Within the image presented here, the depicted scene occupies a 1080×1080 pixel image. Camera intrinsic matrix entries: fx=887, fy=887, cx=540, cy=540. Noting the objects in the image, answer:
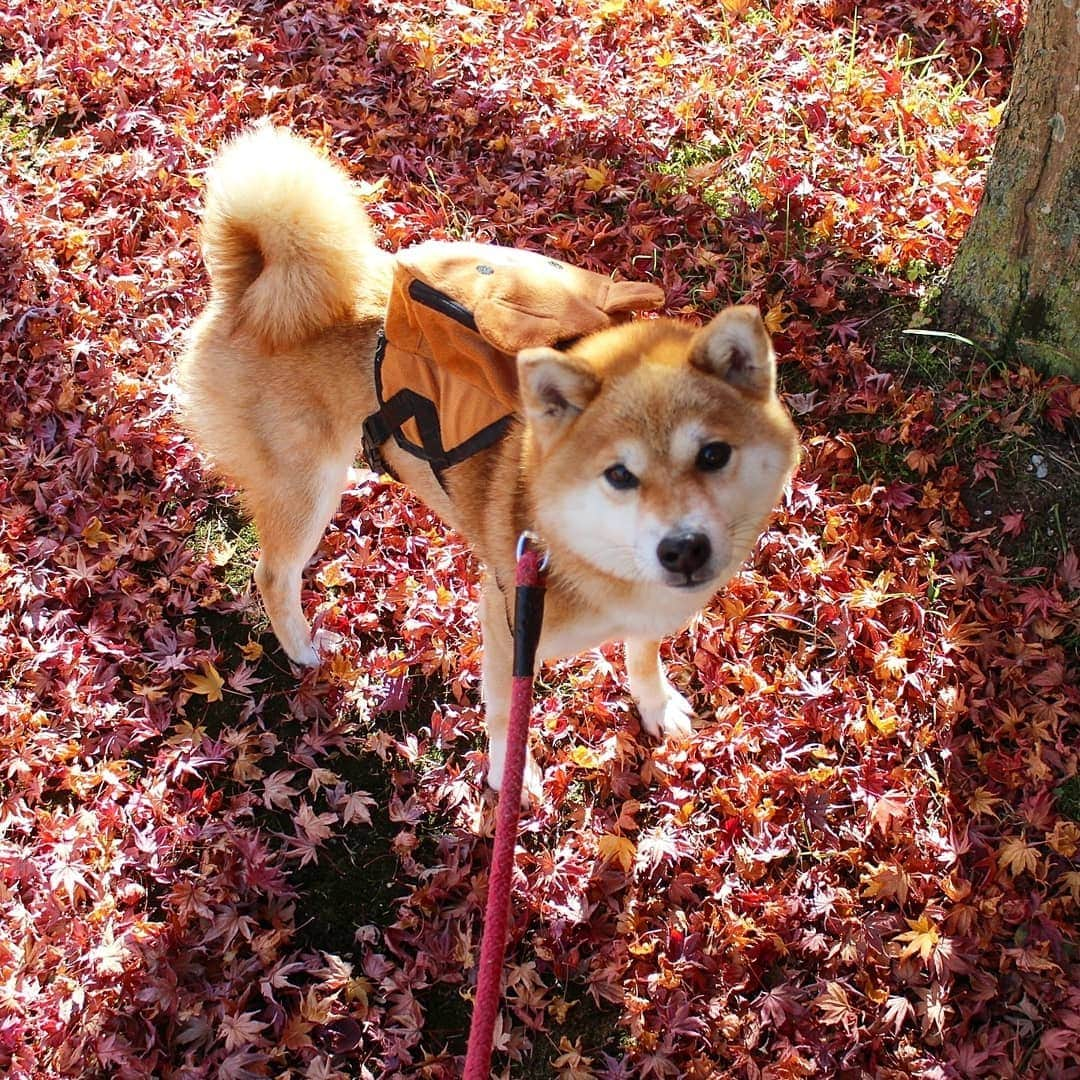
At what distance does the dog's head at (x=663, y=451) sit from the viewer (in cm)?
252

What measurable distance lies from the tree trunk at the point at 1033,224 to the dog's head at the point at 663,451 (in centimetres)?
205

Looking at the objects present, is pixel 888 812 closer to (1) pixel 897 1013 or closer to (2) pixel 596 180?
(1) pixel 897 1013

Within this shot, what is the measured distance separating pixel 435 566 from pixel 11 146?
4.43 m

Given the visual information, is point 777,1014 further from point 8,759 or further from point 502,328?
point 8,759

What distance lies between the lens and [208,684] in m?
4.01

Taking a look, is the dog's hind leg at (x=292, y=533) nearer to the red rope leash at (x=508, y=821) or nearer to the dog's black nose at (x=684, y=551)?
the red rope leash at (x=508, y=821)

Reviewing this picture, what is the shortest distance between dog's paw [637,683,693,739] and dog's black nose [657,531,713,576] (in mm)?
1406

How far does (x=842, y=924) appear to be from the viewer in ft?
10.6

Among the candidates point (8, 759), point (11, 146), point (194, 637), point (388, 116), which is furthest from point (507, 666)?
point (11, 146)

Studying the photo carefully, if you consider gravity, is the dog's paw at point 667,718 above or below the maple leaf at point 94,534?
above

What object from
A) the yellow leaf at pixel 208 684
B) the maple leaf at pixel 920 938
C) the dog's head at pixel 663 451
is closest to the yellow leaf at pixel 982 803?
the maple leaf at pixel 920 938

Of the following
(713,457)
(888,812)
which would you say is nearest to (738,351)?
(713,457)

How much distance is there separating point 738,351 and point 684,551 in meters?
0.67

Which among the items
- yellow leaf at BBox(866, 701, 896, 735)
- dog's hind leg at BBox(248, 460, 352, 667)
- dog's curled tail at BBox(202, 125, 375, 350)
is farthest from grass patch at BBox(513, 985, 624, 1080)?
dog's curled tail at BBox(202, 125, 375, 350)
